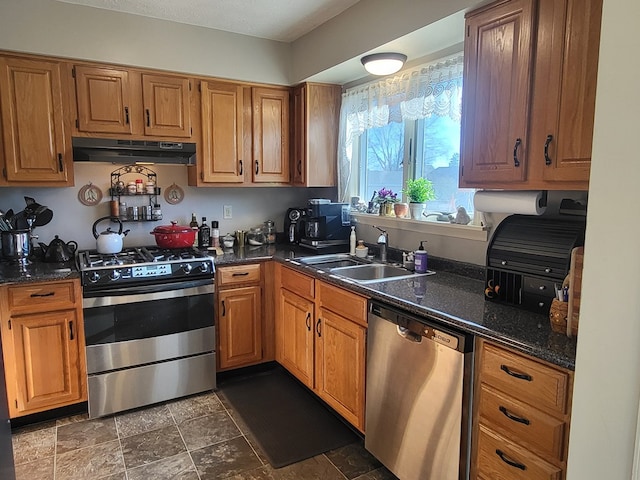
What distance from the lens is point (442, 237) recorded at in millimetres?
2652

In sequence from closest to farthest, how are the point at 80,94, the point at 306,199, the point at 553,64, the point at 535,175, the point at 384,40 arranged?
the point at 553,64, the point at 535,175, the point at 384,40, the point at 80,94, the point at 306,199

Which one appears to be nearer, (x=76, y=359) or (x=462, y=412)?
(x=462, y=412)

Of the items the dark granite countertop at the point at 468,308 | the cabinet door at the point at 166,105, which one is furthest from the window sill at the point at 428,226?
the cabinet door at the point at 166,105

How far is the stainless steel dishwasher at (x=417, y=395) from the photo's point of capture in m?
1.69

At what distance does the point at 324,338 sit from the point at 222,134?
1.68 metres

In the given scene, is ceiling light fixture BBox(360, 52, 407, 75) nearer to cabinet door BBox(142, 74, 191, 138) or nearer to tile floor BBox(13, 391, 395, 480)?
cabinet door BBox(142, 74, 191, 138)

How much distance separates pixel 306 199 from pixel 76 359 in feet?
7.20

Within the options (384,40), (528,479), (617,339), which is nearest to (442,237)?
(384,40)

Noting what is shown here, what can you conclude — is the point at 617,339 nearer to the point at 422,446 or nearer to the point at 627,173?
the point at 627,173

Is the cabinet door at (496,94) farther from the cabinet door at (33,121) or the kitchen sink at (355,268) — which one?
the cabinet door at (33,121)

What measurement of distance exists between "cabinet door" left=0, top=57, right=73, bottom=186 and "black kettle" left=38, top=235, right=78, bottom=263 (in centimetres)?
40

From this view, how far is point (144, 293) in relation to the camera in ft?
9.01

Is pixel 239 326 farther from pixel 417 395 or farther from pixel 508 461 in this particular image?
pixel 508 461

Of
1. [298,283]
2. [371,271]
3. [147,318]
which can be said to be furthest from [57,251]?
[371,271]
